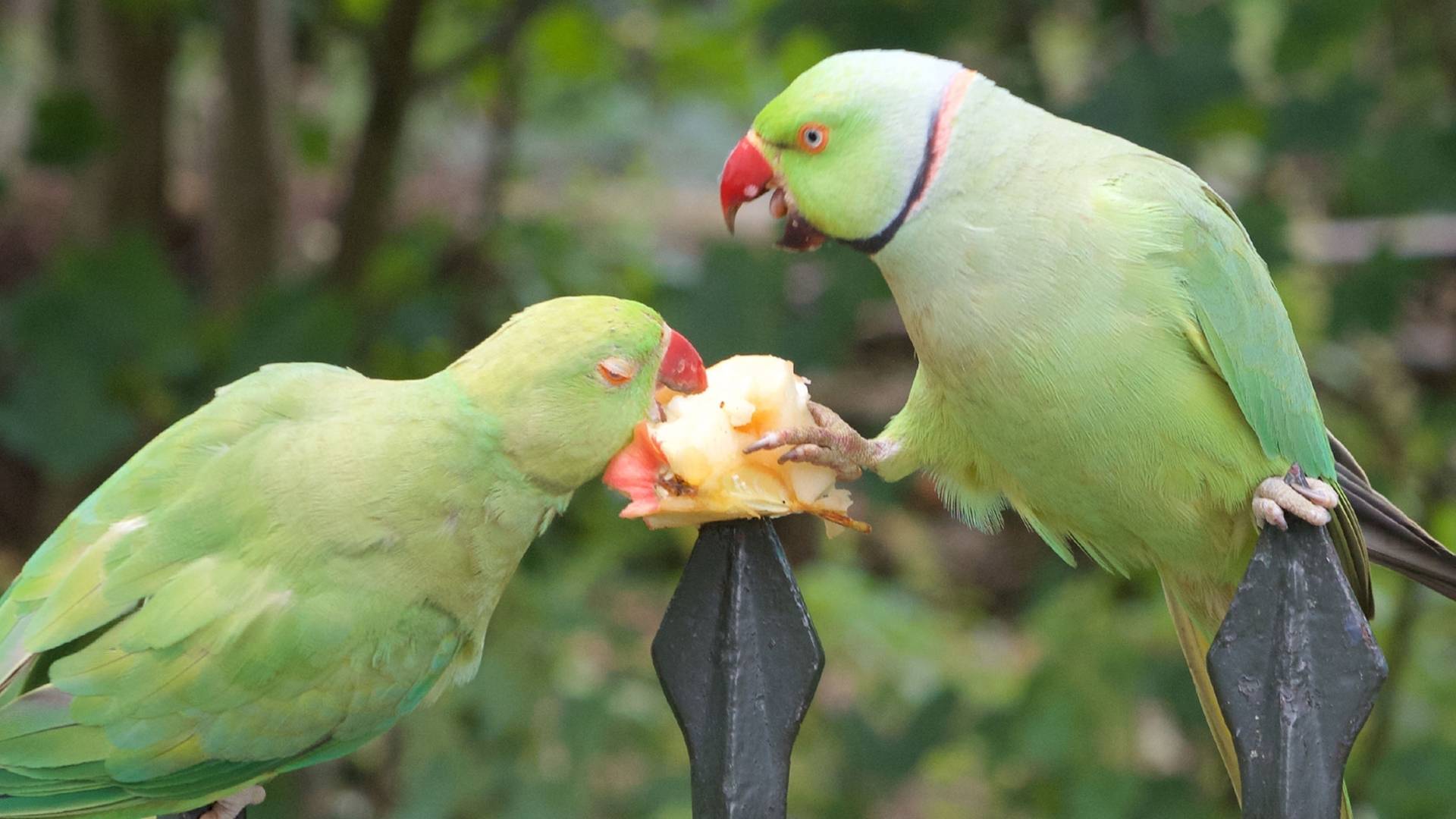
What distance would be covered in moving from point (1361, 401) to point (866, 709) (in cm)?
170

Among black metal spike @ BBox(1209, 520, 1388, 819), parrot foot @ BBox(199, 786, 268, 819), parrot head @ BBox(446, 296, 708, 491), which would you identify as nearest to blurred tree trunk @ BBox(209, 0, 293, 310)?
parrot foot @ BBox(199, 786, 268, 819)

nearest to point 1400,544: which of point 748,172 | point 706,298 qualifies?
point 748,172

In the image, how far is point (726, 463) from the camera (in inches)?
62.4

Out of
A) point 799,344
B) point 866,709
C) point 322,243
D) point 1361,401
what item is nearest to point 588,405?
point 799,344

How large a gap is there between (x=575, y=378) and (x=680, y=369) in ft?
0.51

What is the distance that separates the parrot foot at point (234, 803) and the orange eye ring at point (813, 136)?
3.95ft

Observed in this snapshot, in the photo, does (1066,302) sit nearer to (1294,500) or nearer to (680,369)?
(1294,500)

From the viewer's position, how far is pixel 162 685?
1798mm

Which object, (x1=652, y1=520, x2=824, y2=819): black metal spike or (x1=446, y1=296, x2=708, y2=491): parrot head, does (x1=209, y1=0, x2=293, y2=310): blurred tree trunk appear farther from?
(x1=652, y1=520, x2=824, y2=819): black metal spike

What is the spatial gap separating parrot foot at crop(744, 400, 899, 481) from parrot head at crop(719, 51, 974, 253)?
28 centimetres

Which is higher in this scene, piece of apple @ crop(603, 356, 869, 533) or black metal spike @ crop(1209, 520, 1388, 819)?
piece of apple @ crop(603, 356, 869, 533)

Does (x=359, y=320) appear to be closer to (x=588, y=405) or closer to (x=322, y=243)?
(x=588, y=405)

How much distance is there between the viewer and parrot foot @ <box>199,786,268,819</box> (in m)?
2.00

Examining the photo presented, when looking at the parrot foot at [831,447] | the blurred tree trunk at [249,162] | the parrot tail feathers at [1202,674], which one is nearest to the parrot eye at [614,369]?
the parrot foot at [831,447]
